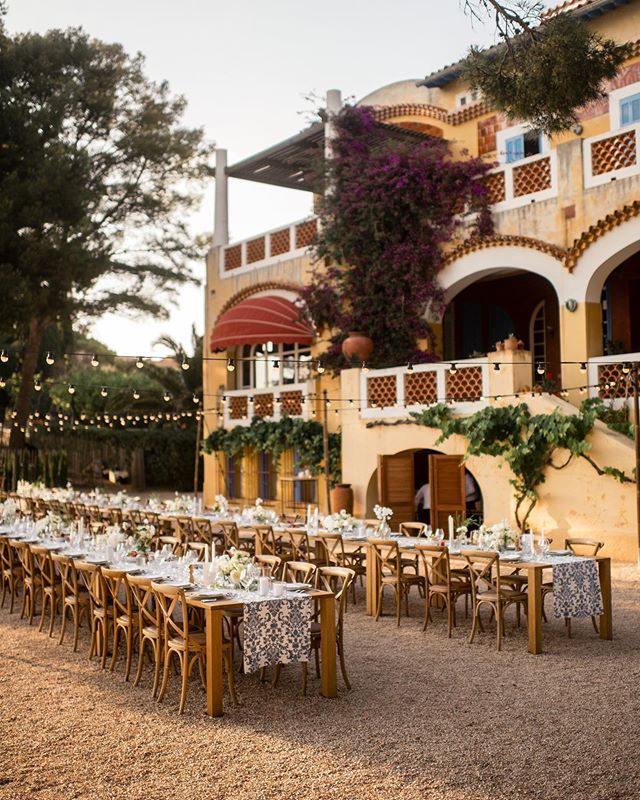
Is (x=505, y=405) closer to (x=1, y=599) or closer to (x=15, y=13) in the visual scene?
A: (x=1, y=599)

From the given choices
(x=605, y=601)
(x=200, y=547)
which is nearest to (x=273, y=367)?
(x=200, y=547)

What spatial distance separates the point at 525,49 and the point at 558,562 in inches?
198

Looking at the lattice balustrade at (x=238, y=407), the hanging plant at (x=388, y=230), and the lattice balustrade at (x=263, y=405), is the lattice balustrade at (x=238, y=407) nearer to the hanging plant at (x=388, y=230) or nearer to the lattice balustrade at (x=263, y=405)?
the lattice balustrade at (x=263, y=405)

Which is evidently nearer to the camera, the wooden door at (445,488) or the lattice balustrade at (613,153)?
the lattice balustrade at (613,153)

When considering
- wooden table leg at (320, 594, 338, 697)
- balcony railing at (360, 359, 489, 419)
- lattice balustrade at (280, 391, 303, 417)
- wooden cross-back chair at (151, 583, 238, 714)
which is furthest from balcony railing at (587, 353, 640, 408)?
wooden cross-back chair at (151, 583, 238, 714)

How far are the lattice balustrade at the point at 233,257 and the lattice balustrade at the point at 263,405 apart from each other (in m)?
3.77

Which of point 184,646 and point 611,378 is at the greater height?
point 611,378

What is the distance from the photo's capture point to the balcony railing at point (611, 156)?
617 inches

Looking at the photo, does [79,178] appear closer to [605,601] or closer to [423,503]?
[423,503]

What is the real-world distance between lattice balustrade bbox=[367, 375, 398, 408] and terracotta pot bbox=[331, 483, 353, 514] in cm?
178

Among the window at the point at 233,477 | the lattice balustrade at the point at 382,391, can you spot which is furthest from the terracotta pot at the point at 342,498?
the window at the point at 233,477

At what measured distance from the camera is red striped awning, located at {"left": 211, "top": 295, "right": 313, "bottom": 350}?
20.7 meters

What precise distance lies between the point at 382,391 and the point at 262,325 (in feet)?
12.5

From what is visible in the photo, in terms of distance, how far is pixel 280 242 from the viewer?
73.9 feet
